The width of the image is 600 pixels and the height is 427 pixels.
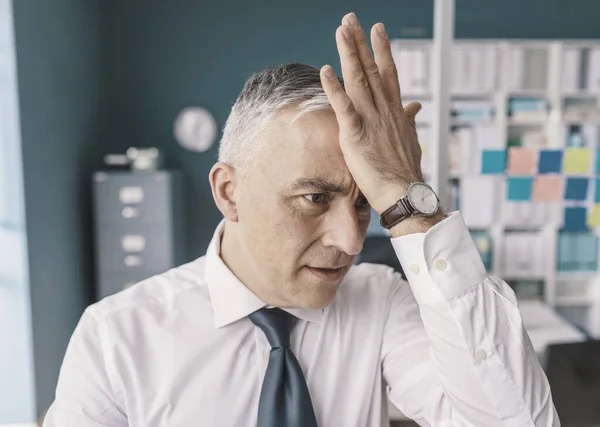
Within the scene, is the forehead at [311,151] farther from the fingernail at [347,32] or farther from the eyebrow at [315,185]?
the fingernail at [347,32]

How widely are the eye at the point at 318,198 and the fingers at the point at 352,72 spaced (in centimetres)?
16

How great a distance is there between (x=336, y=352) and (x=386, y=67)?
581 mm

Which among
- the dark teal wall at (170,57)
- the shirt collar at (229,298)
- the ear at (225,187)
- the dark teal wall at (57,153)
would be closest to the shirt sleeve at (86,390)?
the shirt collar at (229,298)

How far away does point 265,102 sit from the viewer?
3.20 feet

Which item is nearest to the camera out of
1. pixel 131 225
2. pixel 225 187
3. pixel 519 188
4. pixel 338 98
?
pixel 338 98

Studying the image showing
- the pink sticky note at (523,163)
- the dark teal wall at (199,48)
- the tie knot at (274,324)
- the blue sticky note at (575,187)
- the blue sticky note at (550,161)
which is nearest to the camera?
the tie knot at (274,324)

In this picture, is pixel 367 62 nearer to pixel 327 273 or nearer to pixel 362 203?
pixel 362 203

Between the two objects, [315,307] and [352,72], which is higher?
[352,72]

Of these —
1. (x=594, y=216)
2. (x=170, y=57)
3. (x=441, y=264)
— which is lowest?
(x=594, y=216)

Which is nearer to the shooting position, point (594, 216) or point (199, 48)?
point (594, 216)

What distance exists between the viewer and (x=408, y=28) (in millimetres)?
4117

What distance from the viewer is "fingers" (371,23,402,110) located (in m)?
0.89

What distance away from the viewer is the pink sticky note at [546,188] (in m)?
2.94

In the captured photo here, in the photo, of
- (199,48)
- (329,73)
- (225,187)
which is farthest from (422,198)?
(199,48)
